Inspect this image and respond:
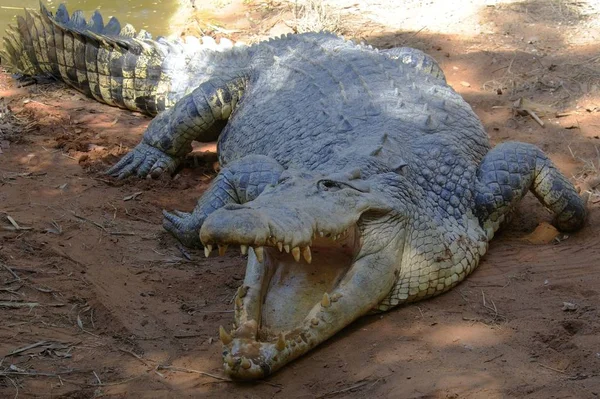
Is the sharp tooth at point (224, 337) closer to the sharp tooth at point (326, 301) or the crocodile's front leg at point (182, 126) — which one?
the sharp tooth at point (326, 301)

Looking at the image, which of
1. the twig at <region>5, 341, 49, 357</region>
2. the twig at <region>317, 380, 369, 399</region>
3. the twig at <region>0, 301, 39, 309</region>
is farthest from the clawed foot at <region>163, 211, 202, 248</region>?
the twig at <region>317, 380, 369, 399</region>

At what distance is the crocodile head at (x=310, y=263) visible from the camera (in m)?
3.28

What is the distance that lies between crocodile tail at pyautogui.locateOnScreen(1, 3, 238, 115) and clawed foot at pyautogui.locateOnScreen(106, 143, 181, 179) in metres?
0.79

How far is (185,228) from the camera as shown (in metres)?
4.80

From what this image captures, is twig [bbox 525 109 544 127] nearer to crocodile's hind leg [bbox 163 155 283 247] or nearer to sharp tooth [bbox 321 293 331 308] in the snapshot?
crocodile's hind leg [bbox 163 155 283 247]

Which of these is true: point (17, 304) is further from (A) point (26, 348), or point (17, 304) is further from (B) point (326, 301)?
(B) point (326, 301)

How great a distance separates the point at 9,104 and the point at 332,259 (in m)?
4.28

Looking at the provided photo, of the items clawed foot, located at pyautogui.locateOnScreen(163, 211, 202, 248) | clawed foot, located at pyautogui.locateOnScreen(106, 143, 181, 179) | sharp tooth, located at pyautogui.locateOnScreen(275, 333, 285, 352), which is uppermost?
sharp tooth, located at pyautogui.locateOnScreen(275, 333, 285, 352)

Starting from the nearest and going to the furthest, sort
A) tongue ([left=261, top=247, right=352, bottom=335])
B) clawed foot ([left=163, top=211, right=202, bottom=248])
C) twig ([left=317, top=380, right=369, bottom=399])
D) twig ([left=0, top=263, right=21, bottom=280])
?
twig ([left=317, top=380, right=369, bottom=399]) → tongue ([left=261, top=247, right=352, bottom=335]) → twig ([left=0, top=263, right=21, bottom=280]) → clawed foot ([left=163, top=211, right=202, bottom=248])

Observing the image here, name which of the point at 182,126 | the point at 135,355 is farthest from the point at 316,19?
the point at 135,355

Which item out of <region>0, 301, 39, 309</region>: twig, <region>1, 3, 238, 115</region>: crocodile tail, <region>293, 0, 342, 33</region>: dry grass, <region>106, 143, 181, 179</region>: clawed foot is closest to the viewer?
<region>0, 301, 39, 309</region>: twig

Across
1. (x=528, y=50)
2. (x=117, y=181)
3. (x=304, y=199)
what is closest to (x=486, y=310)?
(x=304, y=199)

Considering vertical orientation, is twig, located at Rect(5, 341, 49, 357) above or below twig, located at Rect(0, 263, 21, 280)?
above

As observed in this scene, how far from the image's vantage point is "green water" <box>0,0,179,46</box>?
949cm
